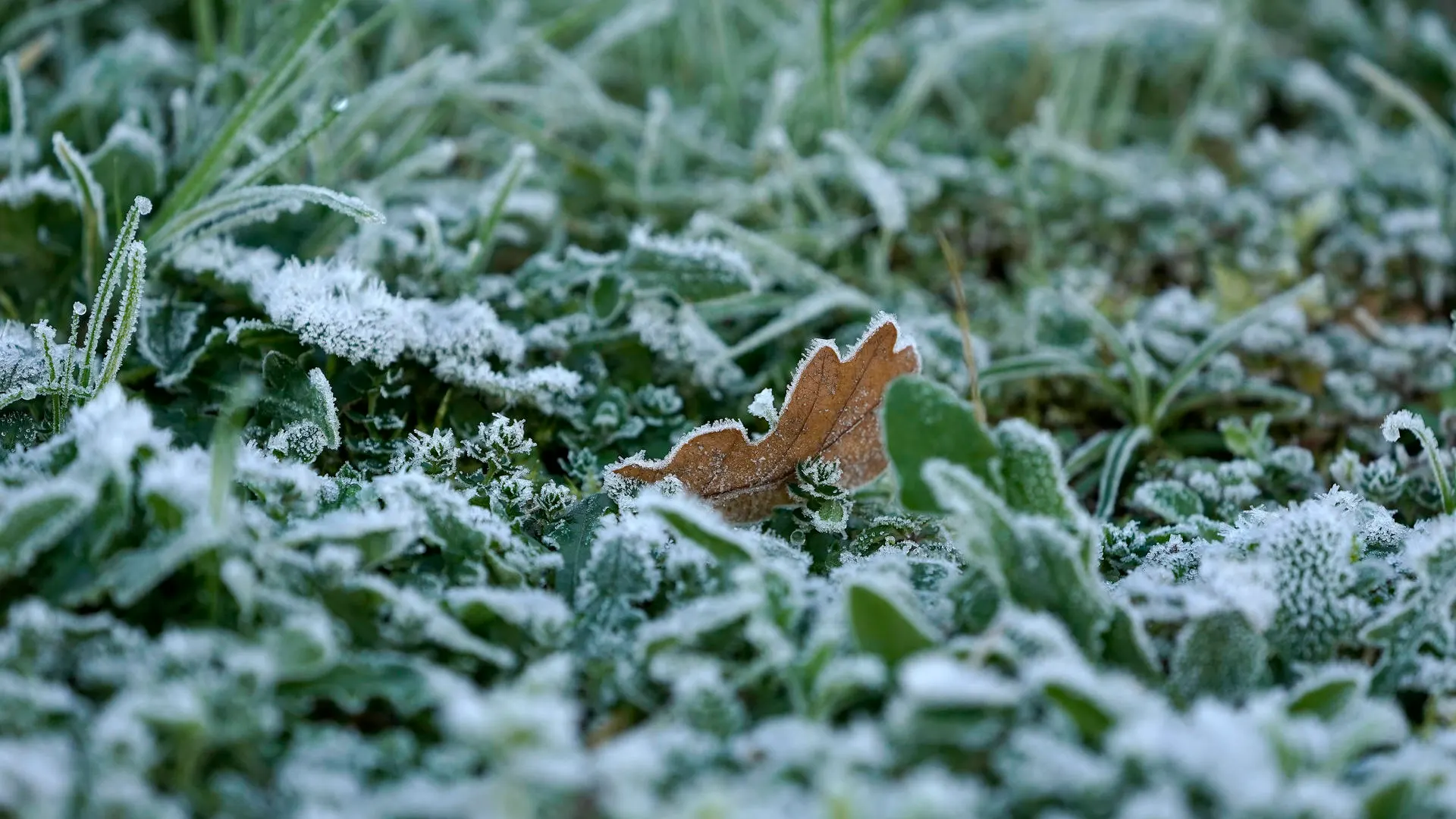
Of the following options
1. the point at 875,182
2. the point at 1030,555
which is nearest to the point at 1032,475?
the point at 1030,555

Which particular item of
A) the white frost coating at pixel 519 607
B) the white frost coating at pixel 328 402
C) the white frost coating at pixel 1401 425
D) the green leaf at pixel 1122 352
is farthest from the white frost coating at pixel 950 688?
the green leaf at pixel 1122 352

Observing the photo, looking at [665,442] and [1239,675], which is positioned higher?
[1239,675]

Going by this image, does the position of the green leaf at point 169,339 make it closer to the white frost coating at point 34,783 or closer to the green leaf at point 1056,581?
the white frost coating at point 34,783

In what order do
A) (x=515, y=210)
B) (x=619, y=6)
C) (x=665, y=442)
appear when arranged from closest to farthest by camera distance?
(x=665, y=442)
(x=515, y=210)
(x=619, y=6)

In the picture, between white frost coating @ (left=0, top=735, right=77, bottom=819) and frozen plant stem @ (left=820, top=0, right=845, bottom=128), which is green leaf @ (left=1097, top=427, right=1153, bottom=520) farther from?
white frost coating @ (left=0, top=735, right=77, bottom=819)

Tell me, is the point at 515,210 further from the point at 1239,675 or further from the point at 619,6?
the point at 1239,675

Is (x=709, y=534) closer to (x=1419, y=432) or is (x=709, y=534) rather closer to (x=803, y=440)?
(x=803, y=440)

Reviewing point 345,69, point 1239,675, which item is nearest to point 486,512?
point 1239,675
